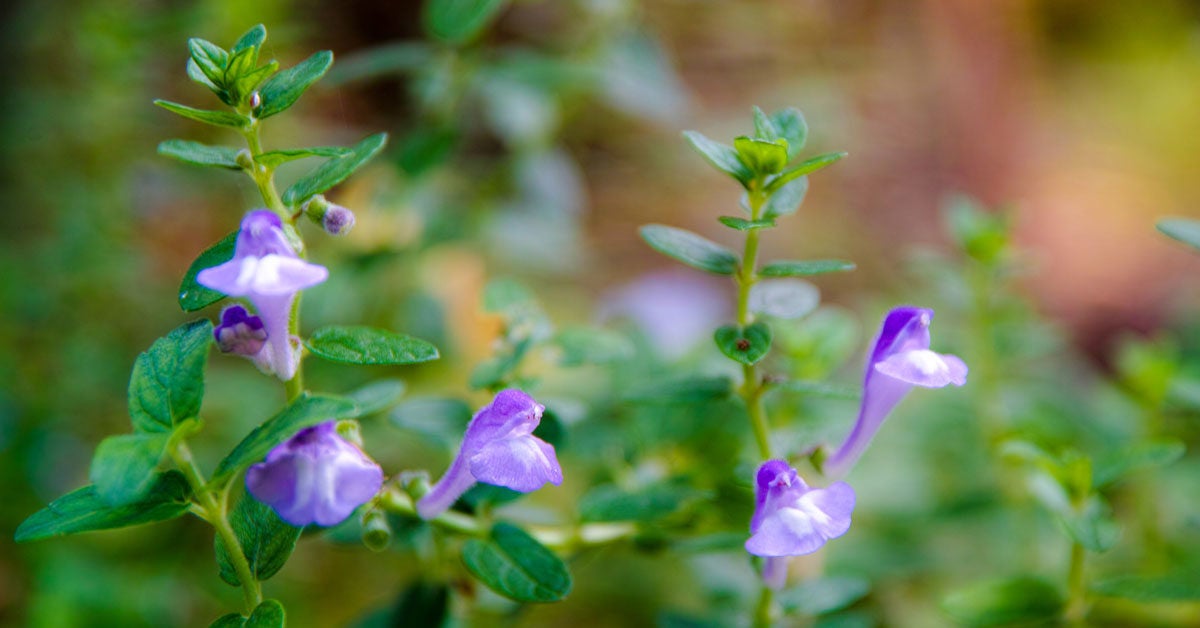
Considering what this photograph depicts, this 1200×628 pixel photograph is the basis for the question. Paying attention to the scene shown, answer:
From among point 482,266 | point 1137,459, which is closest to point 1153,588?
point 1137,459

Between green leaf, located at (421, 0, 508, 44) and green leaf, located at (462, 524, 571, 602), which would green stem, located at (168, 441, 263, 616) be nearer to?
green leaf, located at (462, 524, 571, 602)

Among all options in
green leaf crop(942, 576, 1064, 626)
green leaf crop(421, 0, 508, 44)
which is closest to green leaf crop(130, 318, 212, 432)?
green leaf crop(421, 0, 508, 44)

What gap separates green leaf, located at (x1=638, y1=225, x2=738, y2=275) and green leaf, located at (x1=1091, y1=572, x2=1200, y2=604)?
56 cm

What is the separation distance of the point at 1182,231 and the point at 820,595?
0.52m

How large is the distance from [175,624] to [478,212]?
34.4 inches

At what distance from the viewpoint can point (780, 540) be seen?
78 centimetres

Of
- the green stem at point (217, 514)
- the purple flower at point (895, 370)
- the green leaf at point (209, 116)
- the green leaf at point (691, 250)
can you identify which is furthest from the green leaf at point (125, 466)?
the purple flower at point (895, 370)

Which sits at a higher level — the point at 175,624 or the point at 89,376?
→ the point at 89,376

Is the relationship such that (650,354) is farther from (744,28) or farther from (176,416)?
(744,28)

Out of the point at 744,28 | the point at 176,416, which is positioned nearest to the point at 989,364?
the point at 176,416

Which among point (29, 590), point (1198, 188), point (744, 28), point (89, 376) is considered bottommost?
point (29, 590)

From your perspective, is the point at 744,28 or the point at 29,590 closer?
the point at 29,590

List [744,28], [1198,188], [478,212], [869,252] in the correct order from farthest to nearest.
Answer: [1198,188], [744,28], [869,252], [478,212]

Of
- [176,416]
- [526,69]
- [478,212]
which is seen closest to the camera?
[176,416]
